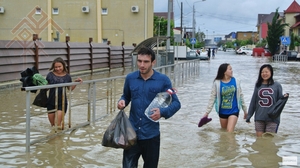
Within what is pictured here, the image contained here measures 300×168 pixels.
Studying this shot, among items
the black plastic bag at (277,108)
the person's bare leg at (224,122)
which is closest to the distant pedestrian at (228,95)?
the person's bare leg at (224,122)

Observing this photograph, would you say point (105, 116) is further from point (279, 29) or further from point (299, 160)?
point (279, 29)

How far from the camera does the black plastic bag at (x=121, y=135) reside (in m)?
4.32

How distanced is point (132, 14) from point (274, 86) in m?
32.7

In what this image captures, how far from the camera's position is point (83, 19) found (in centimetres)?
3969

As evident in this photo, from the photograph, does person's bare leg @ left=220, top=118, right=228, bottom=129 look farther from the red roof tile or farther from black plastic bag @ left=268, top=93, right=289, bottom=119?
the red roof tile

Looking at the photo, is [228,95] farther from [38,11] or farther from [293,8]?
[293,8]

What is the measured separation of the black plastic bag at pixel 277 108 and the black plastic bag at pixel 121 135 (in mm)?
3628

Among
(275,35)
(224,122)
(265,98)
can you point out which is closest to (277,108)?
(265,98)

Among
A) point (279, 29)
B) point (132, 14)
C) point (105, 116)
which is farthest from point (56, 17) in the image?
point (279, 29)

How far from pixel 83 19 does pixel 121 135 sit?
119 ft

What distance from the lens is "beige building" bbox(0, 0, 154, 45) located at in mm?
39125

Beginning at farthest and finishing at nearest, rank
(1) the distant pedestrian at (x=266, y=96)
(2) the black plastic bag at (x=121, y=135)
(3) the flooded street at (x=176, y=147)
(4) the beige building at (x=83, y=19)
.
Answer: (4) the beige building at (x=83, y=19) → (1) the distant pedestrian at (x=266, y=96) → (3) the flooded street at (x=176, y=147) → (2) the black plastic bag at (x=121, y=135)

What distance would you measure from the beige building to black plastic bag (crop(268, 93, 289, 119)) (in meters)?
32.4

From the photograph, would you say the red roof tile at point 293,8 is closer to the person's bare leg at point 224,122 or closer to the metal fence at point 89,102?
the metal fence at point 89,102
